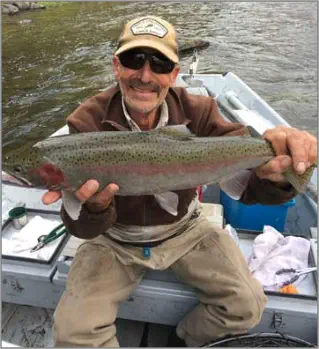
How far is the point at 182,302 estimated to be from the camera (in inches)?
116

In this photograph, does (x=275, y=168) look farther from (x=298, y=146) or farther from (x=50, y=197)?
(x=50, y=197)

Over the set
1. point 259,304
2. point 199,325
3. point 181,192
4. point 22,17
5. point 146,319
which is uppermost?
point 181,192

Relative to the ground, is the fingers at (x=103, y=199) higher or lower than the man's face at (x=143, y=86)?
lower

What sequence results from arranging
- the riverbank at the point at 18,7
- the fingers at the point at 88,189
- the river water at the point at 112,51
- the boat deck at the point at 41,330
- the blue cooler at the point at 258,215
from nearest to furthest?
the fingers at the point at 88,189 → the boat deck at the point at 41,330 → the blue cooler at the point at 258,215 → the river water at the point at 112,51 → the riverbank at the point at 18,7

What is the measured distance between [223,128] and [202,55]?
46.6 ft

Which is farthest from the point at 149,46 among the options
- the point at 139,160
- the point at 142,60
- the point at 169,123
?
the point at 139,160

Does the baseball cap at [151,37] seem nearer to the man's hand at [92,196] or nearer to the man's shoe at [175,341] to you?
the man's hand at [92,196]

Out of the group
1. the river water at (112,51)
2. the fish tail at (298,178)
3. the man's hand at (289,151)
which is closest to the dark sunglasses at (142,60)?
the man's hand at (289,151)

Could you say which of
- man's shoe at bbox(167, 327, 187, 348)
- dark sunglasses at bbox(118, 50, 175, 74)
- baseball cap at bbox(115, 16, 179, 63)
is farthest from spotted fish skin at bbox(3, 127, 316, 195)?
man's shoe at bbox(167, 327, 187, 348)

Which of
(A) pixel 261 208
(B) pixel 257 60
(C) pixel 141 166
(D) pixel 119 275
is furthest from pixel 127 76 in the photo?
(B) pixel 257 60

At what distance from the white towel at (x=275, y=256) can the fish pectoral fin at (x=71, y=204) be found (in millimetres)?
1445

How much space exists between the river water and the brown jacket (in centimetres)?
732

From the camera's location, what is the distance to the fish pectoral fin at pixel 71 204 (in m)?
2.44

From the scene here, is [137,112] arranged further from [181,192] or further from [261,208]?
[261,208]
